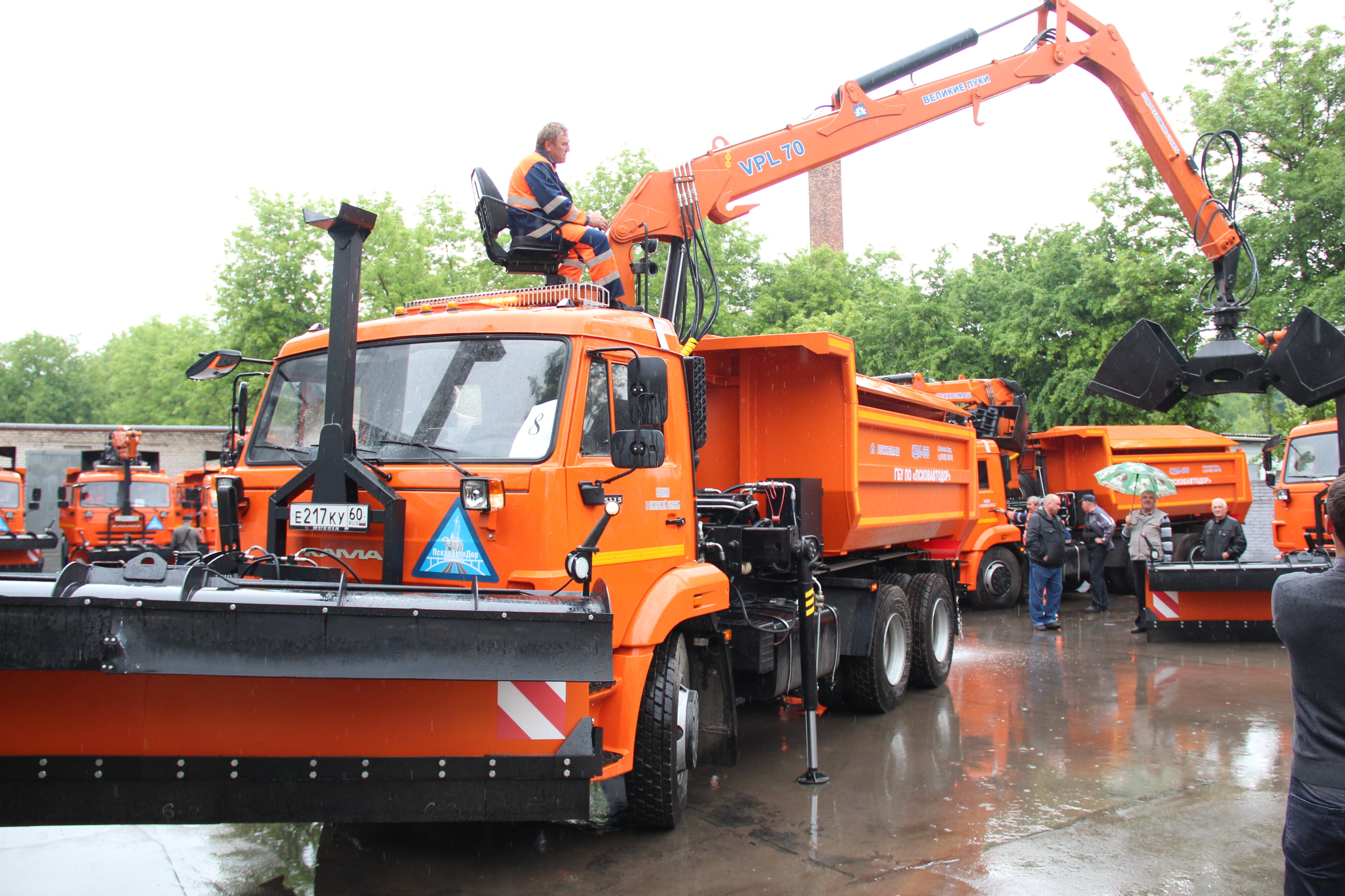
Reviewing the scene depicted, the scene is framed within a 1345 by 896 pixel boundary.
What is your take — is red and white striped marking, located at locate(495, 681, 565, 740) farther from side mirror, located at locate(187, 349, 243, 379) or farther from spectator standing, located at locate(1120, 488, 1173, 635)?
spectator standing, located at locate(1120, 488, 1173, 635)

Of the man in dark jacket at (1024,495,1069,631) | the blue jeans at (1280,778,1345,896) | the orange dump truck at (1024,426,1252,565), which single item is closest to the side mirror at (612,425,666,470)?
the blue jeans at (1280,778,1345,896)

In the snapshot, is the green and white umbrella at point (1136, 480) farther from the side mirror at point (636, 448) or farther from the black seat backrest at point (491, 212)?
the side mirror at point (636, 448)

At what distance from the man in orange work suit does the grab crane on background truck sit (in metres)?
0.14

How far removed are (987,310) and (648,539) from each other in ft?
67.2

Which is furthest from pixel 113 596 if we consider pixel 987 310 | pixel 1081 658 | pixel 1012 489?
pixel 987 310

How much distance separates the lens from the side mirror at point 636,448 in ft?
14.3

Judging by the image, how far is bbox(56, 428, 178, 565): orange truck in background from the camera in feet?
62.0

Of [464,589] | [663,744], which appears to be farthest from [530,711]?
[663,744]

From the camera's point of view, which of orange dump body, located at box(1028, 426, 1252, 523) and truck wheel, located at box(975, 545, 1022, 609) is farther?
orange dump body, located at box(1028, 426, 1252, 523)

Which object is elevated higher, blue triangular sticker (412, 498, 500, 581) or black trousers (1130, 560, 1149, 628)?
blue triangular sticker (412, 498, 500, 581)

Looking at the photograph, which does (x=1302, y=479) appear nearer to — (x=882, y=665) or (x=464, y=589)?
(x=882, y=665)

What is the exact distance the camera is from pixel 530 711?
153 inches

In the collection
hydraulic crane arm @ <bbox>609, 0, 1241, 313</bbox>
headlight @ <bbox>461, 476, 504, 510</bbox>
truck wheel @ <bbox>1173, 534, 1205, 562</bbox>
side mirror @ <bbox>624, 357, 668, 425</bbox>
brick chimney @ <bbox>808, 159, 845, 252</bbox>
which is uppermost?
brick chimney @ <bbox>808, 159, 845, 252</bbox>

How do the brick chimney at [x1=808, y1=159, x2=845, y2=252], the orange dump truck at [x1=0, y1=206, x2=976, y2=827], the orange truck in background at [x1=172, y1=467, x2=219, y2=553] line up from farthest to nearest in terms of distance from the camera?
the brick chimney at [x1=808, y1=159, x2=845, y2=252]
the orange truck in background at [x1=172, y1=467, x2=219, y2=553]
the orange dump truck at [x1=0, y1=206, x2=976, y2=827]
